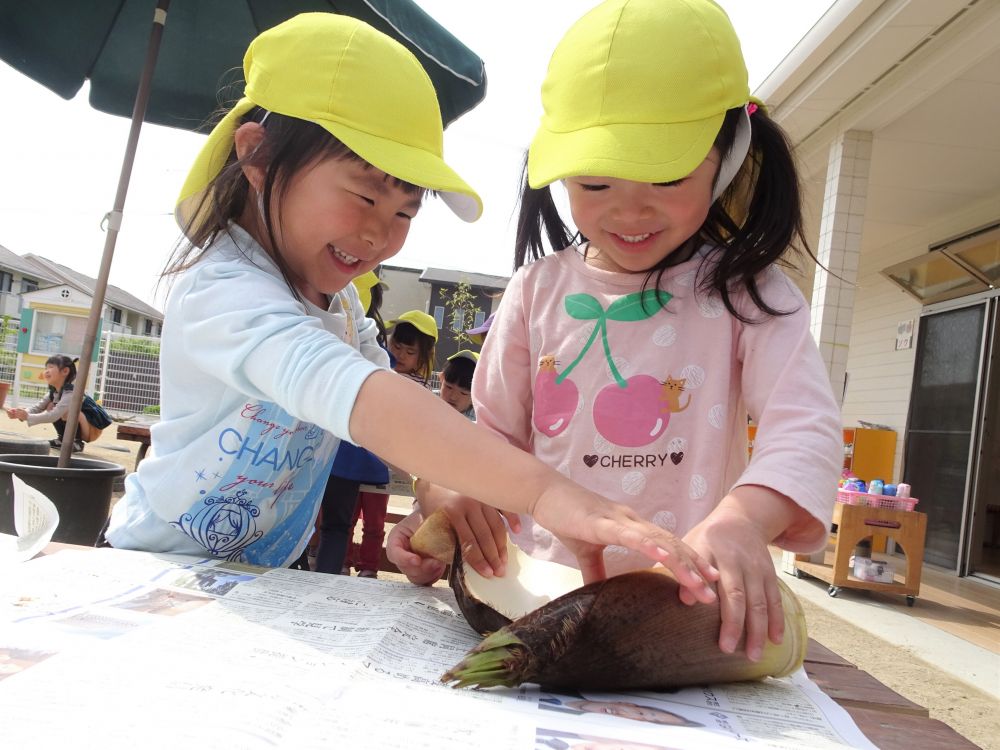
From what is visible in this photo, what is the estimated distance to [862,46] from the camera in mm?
4969

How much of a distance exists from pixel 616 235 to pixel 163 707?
95 centimetres

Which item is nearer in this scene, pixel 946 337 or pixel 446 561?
pixel 446 561

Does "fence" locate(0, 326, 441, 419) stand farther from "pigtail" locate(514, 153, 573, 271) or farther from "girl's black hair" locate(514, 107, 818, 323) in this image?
"girl's black hair" locate(514, 107, 818, 323)

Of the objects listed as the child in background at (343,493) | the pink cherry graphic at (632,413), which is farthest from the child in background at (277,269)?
the child in background at (343,493)

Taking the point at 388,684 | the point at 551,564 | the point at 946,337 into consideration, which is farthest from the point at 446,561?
the point at 946,337

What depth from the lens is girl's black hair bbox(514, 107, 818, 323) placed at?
1.30 meters

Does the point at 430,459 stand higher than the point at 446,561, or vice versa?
the point at 430,459

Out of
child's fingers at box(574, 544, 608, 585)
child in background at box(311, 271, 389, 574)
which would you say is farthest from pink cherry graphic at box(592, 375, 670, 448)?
child in background at box(311, 271, 389, 574)

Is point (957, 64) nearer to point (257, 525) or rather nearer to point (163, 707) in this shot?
point (257, 525)

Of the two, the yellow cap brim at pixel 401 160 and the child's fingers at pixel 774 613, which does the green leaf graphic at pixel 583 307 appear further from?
the child's fingers at pixel 774 613

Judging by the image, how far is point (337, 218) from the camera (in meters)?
1.32

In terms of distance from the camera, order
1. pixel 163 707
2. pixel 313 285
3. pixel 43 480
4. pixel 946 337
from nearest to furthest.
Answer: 1. pixel 163 707
2. pixel 313 285
3. pixel 43 480
4. pixel 946 337

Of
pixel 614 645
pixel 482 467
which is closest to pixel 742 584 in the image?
pixel 614 645

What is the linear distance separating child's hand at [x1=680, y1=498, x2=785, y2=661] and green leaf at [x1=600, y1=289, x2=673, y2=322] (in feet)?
1.80
